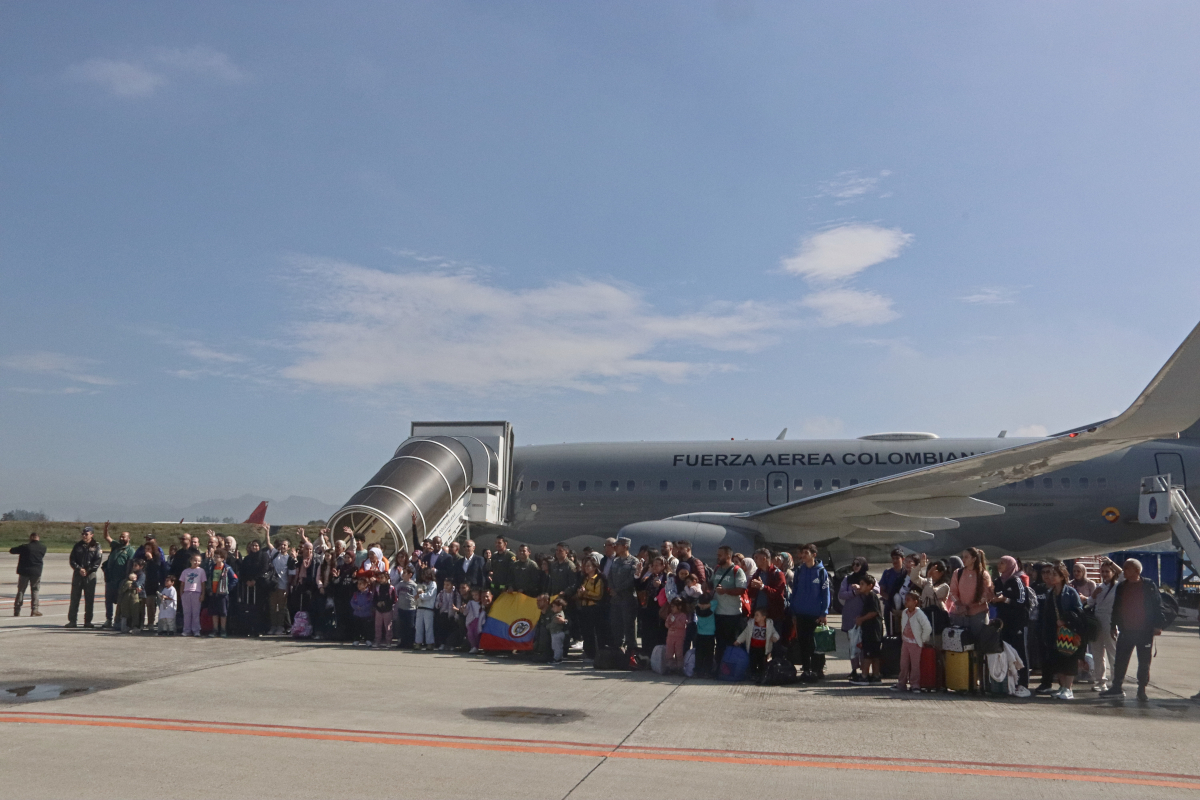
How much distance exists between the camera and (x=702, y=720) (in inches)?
306

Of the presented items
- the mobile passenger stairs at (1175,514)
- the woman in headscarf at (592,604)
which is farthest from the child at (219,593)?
the mobile passenger stairs at (1175,514)

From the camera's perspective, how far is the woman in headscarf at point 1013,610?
380 inches

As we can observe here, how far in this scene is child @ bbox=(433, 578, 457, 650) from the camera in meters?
12.8

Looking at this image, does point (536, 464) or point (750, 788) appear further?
point (536, 464)

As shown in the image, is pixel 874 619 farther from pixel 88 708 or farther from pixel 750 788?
pixel 88 708

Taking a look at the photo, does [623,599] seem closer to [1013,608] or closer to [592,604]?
[592,604]

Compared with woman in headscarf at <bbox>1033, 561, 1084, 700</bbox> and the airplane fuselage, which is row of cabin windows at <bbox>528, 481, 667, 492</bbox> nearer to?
the airplane fuselage

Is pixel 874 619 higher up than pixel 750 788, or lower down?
higher up

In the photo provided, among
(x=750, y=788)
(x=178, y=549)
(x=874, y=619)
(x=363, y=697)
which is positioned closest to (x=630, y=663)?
(x=874, y=619)

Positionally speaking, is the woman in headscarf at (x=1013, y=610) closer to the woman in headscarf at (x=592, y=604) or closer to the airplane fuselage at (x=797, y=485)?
the woman in headscarf at (x=592, y=604)

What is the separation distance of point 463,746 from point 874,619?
5720mm

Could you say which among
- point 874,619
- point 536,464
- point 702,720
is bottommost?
point 702,720

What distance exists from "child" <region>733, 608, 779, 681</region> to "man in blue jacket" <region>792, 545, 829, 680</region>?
0.38 m

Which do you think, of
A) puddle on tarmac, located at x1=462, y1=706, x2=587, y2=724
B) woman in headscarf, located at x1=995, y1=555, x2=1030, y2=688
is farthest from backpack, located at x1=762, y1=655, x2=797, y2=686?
puddle on tarmac, located at x1=462, y1=706, x2=587, y2=724
